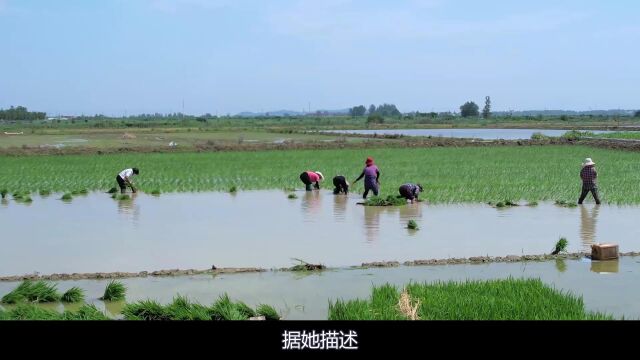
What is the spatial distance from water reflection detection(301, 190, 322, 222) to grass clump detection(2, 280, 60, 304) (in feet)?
17.5

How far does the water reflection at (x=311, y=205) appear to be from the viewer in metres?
11.5

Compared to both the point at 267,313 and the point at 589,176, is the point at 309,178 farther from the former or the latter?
the point at 267,313

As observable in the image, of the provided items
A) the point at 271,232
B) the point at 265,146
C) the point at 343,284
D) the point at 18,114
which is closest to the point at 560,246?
the point at 343,284

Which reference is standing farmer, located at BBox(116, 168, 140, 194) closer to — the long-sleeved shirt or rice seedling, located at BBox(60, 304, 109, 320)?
the long-sleeved shirt

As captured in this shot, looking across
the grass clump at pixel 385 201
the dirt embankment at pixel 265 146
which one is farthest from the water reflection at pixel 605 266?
the dirt embankment at pixel 265 146

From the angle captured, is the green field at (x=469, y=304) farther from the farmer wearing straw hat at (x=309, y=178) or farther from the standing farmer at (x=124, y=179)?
the standing farmer at (x=124, y=179)

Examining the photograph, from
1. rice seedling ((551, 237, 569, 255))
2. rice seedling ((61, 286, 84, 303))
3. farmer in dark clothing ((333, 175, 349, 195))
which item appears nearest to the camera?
rice seedling ((61, 286, 84, 303))

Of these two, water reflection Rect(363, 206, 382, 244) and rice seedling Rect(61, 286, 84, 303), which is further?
water reflection Rect(363, 206, 382, 244)

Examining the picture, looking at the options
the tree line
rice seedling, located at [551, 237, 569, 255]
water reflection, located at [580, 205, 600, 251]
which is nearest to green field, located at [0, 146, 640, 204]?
water reflection, located at [580, 205, 600, 251]

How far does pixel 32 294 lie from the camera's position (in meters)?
Answer: 6.11

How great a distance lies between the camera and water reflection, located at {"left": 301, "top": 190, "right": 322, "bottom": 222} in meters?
11.5

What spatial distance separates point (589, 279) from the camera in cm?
678
